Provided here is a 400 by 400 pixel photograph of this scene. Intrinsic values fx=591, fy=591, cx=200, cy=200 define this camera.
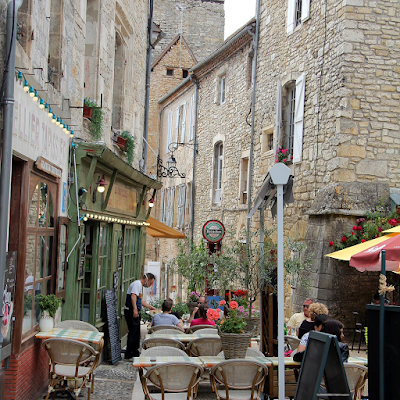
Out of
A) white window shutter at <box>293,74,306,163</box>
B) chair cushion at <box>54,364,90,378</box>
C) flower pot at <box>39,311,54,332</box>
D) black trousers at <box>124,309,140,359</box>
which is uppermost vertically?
white window shutter at <box>293,74,306,163</box>

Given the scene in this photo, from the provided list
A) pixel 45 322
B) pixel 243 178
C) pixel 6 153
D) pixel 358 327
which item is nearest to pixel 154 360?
pixel 45 322

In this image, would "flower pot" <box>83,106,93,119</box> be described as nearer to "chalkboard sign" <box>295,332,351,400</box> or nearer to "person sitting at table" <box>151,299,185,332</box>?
"person sitting at table" <box>151,299,185,332</box>

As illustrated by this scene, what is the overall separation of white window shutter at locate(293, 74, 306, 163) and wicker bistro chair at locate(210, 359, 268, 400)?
812 cm

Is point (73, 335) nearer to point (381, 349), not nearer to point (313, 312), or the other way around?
point (313, 312)

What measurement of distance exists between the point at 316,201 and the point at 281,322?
782 cm

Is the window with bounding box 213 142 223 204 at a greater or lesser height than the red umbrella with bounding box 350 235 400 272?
greater

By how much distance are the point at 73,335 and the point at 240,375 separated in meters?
1.96

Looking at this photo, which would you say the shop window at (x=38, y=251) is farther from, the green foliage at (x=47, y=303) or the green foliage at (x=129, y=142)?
the green foliage at (x=129, y=142)

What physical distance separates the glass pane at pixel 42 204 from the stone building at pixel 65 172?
0.04 ft

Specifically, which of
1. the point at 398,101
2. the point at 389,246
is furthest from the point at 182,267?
the point at 389,246

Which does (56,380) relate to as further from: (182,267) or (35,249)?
(182,267)

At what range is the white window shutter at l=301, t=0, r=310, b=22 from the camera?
43.4ft

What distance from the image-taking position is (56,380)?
19.4ft

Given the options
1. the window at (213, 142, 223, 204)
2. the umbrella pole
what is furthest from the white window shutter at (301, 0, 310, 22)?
the umbrella pole
